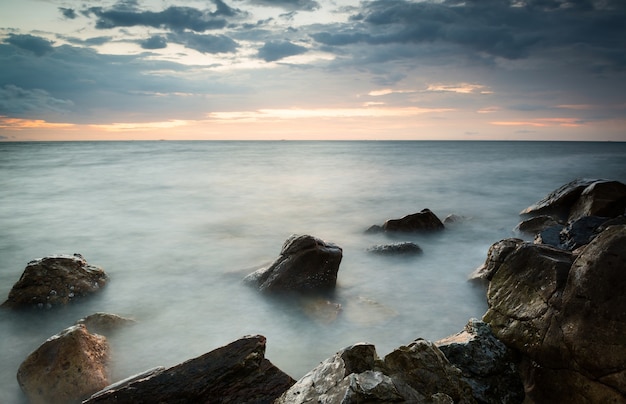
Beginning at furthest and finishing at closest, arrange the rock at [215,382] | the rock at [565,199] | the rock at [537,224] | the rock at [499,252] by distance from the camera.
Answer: the rock at [565,199], the rock at [537,224], the rock at [499,252], the rock at [215,382]

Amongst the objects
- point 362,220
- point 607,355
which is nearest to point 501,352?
point 607,355

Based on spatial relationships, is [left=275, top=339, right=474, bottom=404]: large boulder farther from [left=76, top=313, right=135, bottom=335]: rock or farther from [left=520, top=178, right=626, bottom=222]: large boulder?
[left=520, top=178, right=626, bottom=222]: large boulder

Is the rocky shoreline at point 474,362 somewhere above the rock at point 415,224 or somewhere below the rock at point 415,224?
above

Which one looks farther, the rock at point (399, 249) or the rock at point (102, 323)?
the rock at point (399, 249)

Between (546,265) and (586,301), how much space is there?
73 centimetres

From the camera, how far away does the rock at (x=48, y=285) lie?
6562mm

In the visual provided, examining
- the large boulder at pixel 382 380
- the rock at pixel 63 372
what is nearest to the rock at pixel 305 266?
the rock at pixel 63 372

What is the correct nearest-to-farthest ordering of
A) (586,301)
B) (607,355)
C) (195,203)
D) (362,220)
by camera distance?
(607,355) < (586,301) < (362,220) < (195,203)

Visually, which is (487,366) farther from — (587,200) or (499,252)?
(587,200)

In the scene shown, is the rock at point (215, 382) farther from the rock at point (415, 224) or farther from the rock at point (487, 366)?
the rock at point (415, 224)

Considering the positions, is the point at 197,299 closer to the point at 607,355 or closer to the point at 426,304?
the point at 426,304

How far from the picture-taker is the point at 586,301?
3650 mm

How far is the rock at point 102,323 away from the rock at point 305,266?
230 cm

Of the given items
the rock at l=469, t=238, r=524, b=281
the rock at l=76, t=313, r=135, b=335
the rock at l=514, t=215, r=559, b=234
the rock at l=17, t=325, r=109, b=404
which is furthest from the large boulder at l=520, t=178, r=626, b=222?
the rock at l=17, t=325, r=109, b=404
